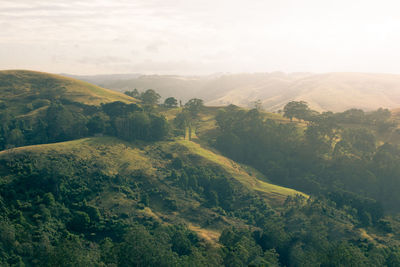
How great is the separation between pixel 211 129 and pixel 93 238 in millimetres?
113486

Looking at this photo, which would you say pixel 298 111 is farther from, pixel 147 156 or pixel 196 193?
pixel 147 156

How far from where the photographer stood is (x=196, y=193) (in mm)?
118938

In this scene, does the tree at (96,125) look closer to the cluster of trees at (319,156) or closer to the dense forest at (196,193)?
the dense forest at (196,193)

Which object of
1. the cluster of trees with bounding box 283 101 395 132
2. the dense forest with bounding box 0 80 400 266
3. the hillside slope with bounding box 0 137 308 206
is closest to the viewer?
the dense forest with bounding box 0 80 400 266

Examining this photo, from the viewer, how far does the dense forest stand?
70438mm

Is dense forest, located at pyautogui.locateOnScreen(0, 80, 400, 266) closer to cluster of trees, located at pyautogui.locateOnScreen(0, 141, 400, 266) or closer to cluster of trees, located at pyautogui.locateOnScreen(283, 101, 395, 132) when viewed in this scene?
cluster of trees, located at pyautogui.locateOnScreen(0, 141, 400, 266)

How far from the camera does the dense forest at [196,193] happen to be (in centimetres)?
7044

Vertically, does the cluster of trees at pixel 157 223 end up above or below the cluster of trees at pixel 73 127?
below

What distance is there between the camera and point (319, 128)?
161375 millimetres

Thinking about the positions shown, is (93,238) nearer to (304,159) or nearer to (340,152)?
(304,159)

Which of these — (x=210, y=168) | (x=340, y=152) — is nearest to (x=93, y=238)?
(x=210, y=168)

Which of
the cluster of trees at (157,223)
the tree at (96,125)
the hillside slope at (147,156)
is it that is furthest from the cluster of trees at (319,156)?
the tree at (96,125)

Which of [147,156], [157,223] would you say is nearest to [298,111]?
[147,156]

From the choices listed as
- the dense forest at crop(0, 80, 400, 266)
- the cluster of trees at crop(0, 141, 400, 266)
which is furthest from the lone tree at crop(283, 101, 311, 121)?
the cluster of trees at crop(0, 141, 400, 266)
